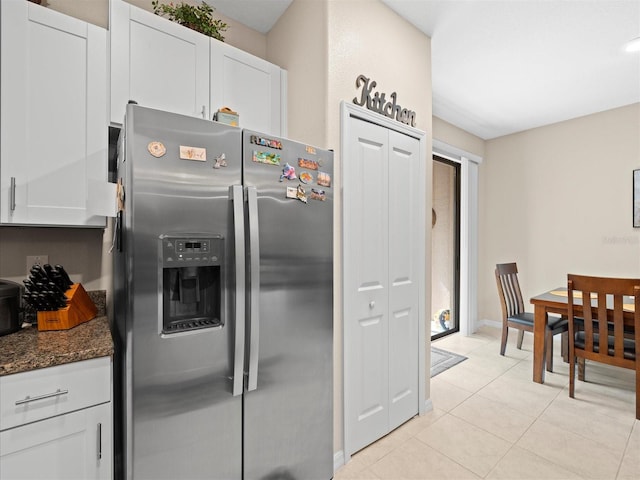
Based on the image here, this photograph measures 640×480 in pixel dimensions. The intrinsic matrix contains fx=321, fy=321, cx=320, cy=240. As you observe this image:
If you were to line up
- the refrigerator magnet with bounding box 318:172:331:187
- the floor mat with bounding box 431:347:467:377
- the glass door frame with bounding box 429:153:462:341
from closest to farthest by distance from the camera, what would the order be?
1. the refrigerator magnet with bounding box 318:172:331:187
2. the floor mat with bounding box 431:347:467:377
3. the glass door frame with bounding box 429:153:462:341

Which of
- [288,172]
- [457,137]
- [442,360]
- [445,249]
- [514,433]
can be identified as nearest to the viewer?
[288,172]

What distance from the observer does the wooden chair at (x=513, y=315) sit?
10.2 ft

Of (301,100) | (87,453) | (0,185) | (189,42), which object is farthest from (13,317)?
(301,100)

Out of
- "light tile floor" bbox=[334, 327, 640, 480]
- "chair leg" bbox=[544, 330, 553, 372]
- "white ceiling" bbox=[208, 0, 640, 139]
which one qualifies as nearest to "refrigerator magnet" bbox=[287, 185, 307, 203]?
"white ceiling" bbox=[208, 0, 640, 139]

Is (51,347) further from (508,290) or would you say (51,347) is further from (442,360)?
(508,290)

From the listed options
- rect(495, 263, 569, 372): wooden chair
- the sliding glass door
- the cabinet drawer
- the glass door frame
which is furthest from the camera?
the glass door frame

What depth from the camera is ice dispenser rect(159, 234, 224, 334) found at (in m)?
1.19

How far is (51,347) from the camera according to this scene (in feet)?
3.86

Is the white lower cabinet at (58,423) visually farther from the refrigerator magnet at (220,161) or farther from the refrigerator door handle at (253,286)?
the refrigerator magnet at (220,161)

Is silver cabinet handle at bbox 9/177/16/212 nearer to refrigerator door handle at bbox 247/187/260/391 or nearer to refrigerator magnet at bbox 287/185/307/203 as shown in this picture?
refrigerator door handle at bbox 247/187/260/391

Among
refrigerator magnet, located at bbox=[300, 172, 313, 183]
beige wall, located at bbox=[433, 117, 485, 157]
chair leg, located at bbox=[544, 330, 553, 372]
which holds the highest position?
beige wall, located at bbox=[433, 117, 485, 157]

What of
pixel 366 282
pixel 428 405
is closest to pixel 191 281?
pixel 366 282

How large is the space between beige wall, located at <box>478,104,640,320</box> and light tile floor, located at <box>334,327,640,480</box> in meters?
1.31

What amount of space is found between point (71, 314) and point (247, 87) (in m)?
1.49
